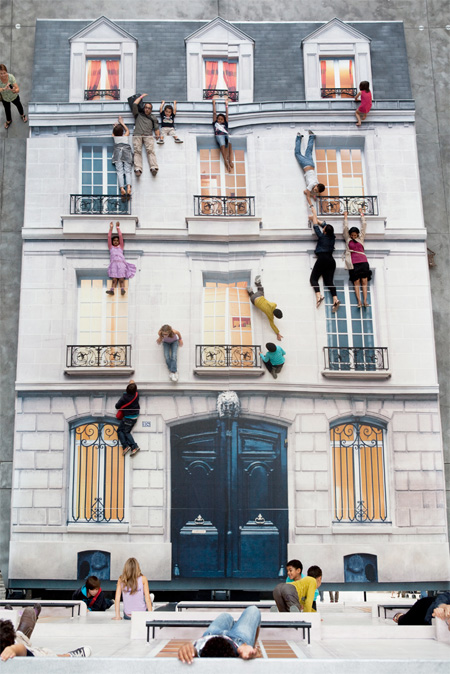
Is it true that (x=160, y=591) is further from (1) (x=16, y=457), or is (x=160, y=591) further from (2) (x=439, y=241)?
(2) (x=439, y=241)

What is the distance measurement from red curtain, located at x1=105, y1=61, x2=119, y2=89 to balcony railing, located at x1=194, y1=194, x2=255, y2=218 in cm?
183

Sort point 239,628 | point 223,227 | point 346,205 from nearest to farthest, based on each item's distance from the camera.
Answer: point 239,628
point 223,227
point 346,205

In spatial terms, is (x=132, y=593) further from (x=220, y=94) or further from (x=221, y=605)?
(x=220, y=94)

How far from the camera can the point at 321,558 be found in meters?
8.94

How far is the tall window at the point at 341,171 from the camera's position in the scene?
9.95m

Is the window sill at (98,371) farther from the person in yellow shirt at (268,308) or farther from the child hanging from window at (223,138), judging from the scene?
the child hanging from window at (223,138)

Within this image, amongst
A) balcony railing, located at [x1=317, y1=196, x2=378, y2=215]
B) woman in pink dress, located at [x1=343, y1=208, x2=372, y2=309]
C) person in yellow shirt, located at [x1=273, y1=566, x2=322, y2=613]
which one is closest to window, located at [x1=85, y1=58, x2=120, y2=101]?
balcony railing, located at [x1=317, y1=196, x2=378, y2=215]

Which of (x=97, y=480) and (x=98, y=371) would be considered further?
(x=98, y=371)

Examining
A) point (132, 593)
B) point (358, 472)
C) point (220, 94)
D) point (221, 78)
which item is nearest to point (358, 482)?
point (358, 472)

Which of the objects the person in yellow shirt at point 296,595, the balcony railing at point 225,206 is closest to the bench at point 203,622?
the person in yellow shirt at point 296,595

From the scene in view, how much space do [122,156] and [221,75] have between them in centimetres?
169

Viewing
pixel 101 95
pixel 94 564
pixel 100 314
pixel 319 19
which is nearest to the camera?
pixel 94 564

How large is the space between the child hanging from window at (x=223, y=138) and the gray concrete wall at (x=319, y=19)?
1542 mm

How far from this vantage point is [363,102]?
1003cm
